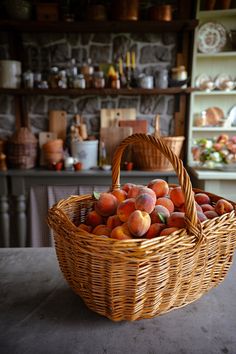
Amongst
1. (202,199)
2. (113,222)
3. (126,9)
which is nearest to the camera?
(113,222)

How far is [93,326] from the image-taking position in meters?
0.57

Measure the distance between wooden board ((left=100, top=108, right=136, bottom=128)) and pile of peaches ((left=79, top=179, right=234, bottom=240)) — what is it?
173 centimetres

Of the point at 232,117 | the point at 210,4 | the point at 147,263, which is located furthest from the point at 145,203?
the point at 210,4

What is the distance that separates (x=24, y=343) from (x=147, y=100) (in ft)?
7.05

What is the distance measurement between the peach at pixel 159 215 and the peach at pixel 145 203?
0.06 feet

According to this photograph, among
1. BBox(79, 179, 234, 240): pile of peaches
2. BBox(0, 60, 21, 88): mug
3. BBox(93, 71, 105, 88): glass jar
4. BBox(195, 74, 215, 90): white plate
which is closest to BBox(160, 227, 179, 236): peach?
BBox(79, 179, 234, 240): pile of peaches

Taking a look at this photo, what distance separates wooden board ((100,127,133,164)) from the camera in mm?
2309

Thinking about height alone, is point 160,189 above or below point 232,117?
below

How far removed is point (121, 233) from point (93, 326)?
0.21 m

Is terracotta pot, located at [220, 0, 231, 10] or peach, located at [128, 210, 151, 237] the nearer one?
peach, located at [128, 210, 151, 237]

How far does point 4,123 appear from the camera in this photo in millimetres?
2408

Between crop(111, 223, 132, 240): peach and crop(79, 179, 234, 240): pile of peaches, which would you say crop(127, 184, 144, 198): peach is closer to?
crop(79, 179, 234, 240): pile of peaches

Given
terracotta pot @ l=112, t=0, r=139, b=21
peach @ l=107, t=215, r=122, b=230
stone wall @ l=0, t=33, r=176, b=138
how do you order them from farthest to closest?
stone wall @ l=0, t=33, r=176, b=138 < terracotta pot @ l=112, t=0, r=139, b=21 < peach @ l=107, t=215, r=122, b=230

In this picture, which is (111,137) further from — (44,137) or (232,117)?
(232,117)
